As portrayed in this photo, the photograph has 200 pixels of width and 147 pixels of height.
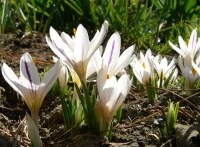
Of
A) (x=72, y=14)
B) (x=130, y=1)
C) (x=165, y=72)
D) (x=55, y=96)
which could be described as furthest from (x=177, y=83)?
(x=72, y=14)

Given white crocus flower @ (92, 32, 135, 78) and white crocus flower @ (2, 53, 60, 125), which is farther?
white crocus flower @ (92, 32, 135, 78)

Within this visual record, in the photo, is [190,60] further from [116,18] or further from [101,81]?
[116,18]

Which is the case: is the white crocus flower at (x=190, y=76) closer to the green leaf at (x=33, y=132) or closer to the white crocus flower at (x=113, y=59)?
the white crocus flower at (x=113, y=59)

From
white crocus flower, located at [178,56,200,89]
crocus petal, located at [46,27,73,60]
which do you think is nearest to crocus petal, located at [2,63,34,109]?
crocus petal, located at [46,27,73,60]

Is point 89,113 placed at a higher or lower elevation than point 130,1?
lower

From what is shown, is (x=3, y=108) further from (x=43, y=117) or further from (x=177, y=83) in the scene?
(x=177, y=83)

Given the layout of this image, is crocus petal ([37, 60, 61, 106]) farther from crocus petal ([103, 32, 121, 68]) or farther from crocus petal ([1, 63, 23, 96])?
crocus petal ([103, 32, 121, 68])

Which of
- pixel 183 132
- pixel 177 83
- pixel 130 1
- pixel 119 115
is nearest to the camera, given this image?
pixel 183 132
